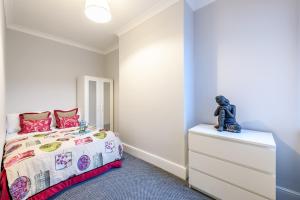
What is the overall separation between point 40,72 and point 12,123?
1.17 meters

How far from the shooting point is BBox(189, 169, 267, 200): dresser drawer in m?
1.33

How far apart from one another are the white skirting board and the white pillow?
6.64 feet

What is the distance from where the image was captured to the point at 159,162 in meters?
2.19

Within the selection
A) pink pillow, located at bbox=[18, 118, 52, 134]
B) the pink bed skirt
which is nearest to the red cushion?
pink pillow, located at bbox=[18, 118, 52, 134]

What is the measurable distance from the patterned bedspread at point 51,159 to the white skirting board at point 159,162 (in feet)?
Answer: 1.52

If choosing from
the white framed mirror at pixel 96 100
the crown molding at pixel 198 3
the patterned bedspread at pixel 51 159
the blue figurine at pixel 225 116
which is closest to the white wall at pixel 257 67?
the crown molding at pixel 198 3

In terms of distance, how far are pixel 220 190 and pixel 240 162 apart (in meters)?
0.40

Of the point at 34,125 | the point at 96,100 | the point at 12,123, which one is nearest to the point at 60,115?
the point at 34,125

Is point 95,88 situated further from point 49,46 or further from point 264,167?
point 264,167

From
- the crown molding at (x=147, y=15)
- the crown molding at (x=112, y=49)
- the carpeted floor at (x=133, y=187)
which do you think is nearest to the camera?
the carpeted floor at (x=133, y=187)

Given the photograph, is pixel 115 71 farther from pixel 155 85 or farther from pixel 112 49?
pixel 155 85

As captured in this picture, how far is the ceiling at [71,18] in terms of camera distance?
2088 millimetres

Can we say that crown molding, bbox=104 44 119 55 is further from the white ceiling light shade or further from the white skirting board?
the white skirting board

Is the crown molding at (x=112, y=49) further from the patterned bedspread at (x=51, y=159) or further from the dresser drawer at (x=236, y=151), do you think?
the dresser drawer at (x=236, y=151)
